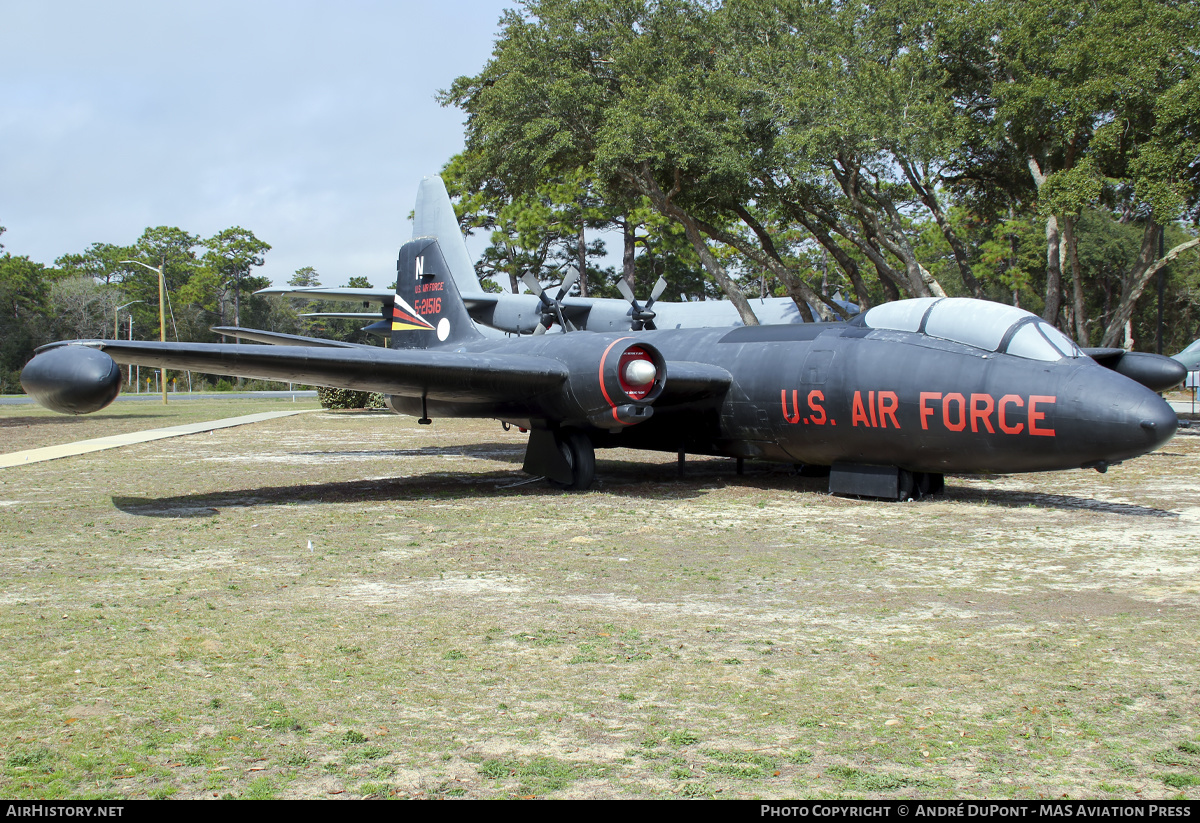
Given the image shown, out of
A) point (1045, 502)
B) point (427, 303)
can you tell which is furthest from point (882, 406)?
point (427, 303)

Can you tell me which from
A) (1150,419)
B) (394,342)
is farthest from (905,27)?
(1150,419)

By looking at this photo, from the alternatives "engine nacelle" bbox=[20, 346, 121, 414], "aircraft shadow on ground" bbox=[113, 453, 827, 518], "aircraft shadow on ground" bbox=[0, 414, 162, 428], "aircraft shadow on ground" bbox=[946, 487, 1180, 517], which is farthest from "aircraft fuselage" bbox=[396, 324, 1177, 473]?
"aircraft shadow on ground" bbox=[0, 414, 162, 428]

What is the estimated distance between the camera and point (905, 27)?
25.6 meters

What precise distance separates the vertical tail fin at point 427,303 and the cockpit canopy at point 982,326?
894 centimetres

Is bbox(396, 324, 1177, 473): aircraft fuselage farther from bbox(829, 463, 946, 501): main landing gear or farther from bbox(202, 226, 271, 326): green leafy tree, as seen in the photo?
bbox(202, 226, 271, 326): green leafy tree

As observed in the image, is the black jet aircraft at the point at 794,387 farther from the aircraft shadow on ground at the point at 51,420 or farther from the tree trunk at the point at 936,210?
the aircraft shadow on ground at the point at 51,420

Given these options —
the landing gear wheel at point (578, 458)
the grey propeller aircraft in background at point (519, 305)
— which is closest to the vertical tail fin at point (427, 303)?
the grey propeller aircraft in background at point (519, 305)

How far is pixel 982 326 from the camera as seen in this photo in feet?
36.8

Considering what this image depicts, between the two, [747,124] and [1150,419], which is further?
[747,124]

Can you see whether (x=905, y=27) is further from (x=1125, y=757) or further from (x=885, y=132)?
(x=1125, y=757)

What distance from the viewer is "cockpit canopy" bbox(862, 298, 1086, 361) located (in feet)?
35.4

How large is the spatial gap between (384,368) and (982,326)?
814 centimetres

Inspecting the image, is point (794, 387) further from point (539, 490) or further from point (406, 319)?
point (406, 319)
